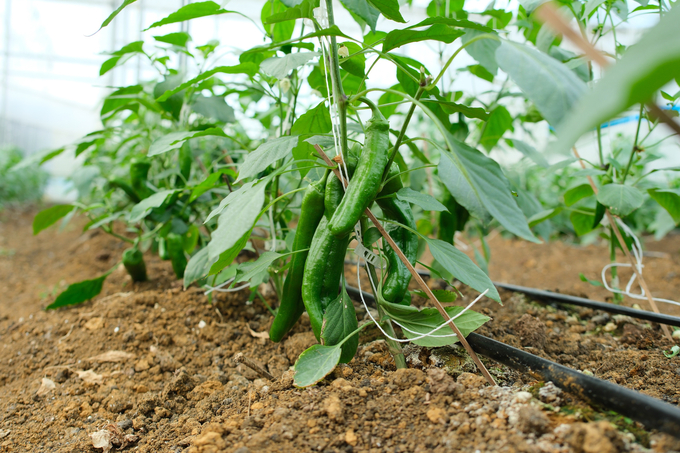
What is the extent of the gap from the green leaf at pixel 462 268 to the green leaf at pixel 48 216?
1.49 meters

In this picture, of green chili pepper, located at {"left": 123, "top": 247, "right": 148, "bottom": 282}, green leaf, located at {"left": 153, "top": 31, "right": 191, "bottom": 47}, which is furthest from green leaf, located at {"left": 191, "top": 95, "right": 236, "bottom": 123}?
green chili pepper, located at {"left": 123, "top": 247, "right": 148, "bottom": 282}

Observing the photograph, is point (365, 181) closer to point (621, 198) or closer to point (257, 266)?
point (257, 266)

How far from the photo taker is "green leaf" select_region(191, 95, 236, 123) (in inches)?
55.1

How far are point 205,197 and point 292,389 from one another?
3.02 feet

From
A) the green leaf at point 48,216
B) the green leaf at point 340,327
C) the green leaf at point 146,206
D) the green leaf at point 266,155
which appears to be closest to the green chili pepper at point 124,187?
the green leaf at point 48,216

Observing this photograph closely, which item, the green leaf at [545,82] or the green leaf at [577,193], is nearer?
the green leaf at [545,82]

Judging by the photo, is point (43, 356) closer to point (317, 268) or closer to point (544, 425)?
point (317, 268)

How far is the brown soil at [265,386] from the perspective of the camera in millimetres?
736

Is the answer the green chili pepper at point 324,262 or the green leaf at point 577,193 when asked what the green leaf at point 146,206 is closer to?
the green chili pepper at point 324,262

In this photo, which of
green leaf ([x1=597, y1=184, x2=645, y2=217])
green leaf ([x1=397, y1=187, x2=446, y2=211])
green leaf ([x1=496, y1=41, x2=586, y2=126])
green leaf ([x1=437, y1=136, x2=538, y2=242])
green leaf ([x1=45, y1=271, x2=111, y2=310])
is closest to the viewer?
green leaf ([x1=496, y1=41, x2=586, y2=126])

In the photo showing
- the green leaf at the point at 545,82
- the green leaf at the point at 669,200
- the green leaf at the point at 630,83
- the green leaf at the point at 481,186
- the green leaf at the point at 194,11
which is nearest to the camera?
the green leaf at the point at 630,83

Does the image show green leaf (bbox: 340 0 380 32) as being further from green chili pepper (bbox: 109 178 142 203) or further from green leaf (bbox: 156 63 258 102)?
green chili pepper (bbox: 109 178 142 203)

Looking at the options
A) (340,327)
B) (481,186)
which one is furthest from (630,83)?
(340,327)

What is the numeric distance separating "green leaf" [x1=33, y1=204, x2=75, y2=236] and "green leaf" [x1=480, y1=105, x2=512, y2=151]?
1605 mm
